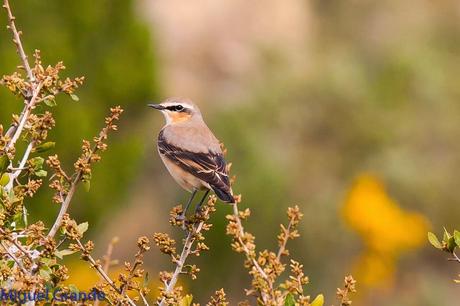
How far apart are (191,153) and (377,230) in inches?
383

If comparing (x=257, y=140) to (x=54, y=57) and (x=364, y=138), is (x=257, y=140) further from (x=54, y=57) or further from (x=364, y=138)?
(x=54, y=57)

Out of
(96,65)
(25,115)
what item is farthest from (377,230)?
(25,115)

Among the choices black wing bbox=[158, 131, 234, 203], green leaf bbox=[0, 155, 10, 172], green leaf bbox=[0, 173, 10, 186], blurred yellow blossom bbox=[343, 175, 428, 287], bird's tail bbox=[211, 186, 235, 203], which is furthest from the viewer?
blurred yellow blossom bbox=[343, 175, 428, 287]

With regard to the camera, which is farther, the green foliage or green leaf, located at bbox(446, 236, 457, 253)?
the green foliage

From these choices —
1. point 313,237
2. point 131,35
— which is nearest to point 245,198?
point 313,237

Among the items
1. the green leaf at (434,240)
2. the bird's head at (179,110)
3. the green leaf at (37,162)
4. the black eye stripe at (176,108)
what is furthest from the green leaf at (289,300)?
the black eye stripe at (176,108)

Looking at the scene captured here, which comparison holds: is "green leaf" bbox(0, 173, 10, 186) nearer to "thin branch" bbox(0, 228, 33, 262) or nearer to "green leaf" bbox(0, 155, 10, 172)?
"green leaf" bbox(0, 155, 10, 172)

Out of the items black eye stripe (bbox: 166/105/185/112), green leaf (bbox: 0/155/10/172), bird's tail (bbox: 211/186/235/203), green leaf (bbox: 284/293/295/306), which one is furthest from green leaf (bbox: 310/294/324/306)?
black eye stripe (bbox: 166/105/185/112)

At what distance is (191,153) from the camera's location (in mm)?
6004

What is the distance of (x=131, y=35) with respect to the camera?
17047mm

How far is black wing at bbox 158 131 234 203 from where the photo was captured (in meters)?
5.21

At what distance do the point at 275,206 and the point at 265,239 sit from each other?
2.26ft

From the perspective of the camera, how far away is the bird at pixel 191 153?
216 inches

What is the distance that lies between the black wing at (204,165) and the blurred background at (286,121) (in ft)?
26.0
